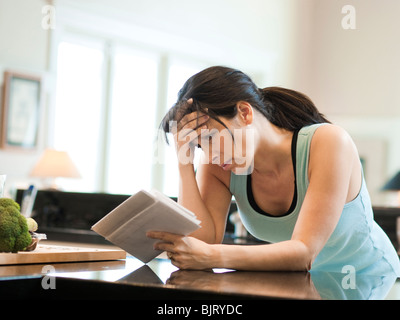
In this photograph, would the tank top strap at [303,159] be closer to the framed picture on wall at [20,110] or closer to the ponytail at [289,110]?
the ponytail at [289,110]

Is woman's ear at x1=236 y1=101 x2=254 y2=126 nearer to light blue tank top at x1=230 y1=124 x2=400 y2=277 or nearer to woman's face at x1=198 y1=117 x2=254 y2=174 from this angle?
woman's face at x1=198 y1=117 x2=254 y2=174

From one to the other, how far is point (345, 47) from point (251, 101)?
6.43 meters

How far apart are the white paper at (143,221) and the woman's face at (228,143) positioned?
0.95 feet

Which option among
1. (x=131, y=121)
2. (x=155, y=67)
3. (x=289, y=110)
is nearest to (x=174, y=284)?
(x=289, y=110)

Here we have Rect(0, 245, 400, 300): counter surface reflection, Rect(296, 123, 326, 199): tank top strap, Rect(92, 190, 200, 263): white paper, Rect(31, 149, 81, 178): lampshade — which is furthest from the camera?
Rect(31, 149, 81, 178): lampshade

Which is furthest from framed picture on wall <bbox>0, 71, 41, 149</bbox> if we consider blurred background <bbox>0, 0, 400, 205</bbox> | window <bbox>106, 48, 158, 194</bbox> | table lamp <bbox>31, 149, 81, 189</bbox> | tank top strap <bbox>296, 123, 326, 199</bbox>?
tank top strap <bbox>296, 123, 326, 199</bbox>

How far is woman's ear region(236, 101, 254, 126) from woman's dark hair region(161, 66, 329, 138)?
0.05ft

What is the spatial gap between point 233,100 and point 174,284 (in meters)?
0.64

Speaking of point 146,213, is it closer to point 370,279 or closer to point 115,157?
point 370,279

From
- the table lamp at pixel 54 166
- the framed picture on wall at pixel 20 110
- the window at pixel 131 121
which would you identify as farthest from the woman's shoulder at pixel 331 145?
the window at pixel 131 121

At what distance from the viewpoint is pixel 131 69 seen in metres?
6.74

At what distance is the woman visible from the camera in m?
1.43

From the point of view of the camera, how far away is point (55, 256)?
1469mm

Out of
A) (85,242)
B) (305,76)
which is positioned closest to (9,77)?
(85,242)
